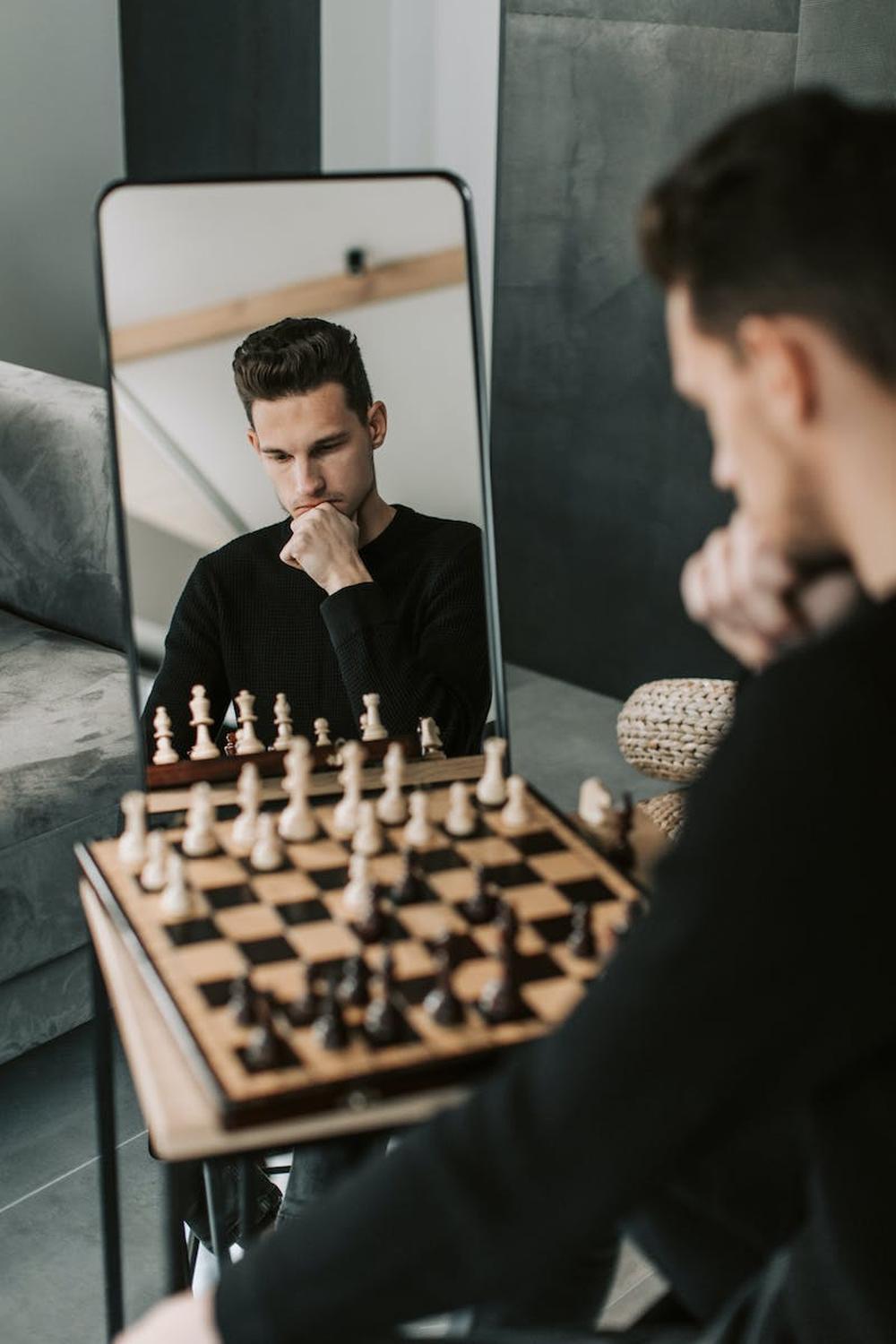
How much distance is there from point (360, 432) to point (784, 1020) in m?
0.88

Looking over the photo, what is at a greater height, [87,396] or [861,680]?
[861,680]

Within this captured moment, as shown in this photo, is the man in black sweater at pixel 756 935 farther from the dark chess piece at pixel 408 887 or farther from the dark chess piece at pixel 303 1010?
the dark chess piece at pixel 408 887

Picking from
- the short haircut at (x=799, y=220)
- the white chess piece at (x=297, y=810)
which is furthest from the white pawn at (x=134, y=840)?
the short haircut at (x=799, y=220)

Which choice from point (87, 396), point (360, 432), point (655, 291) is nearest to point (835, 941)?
point (360, 432)

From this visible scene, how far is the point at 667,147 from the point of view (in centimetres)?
317

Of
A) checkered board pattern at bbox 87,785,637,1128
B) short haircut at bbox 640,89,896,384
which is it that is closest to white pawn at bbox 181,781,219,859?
checkered board pattern at bbox 87,785,637,1128

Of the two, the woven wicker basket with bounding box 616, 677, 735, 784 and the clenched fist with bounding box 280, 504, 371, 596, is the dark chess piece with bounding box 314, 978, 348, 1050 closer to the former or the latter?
the clenched fist with bounding box 280, 504, 371, 596

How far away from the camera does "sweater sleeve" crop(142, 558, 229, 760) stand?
1466mm

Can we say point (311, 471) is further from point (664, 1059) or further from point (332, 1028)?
point (664, 1059)

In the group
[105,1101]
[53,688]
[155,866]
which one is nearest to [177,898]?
[155,866]

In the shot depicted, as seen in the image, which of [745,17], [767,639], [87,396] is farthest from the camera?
[745,17]

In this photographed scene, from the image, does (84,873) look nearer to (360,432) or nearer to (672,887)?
(360,432)

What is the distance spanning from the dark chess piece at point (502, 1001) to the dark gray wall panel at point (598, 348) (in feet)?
7.65

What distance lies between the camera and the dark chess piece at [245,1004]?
3.29 feet
